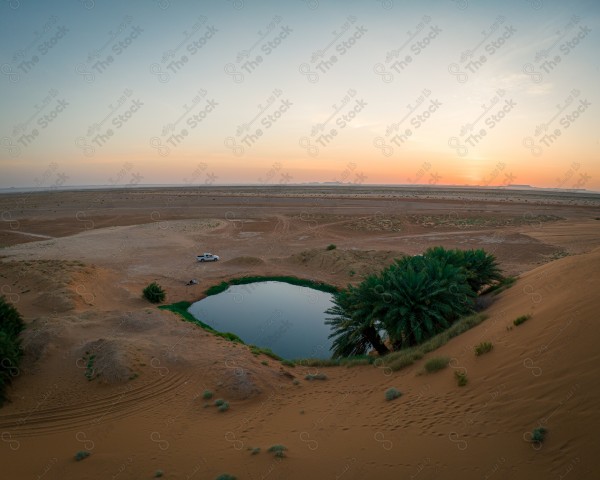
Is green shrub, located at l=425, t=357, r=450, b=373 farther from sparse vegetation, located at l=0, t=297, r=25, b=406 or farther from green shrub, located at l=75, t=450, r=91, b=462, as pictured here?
sparse vegetation, located at l=0, t=297, r=25, b=406

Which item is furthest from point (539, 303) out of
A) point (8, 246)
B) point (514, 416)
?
point (8, 246)

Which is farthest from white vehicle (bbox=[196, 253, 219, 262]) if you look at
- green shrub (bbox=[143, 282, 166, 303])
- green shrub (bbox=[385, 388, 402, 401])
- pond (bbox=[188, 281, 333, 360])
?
green shrub (bbox=[385, 388, 402, 401])

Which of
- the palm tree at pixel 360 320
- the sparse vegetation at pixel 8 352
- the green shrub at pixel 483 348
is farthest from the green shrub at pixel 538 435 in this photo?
the sparse vegetation at pixel 8 352

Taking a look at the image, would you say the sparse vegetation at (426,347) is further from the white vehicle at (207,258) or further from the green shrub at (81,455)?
the white vehicle at (207,258)

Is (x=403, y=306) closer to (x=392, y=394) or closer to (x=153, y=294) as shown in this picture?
(x=392, y=394)

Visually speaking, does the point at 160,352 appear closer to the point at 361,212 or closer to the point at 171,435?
the point at 171,435
